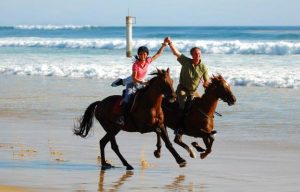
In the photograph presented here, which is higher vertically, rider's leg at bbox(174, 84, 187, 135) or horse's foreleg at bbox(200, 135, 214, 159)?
rider's leg at bbox(174, 84, 187, 135)

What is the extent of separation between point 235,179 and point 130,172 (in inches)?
64.4

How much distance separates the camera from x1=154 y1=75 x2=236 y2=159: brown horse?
38.2ft

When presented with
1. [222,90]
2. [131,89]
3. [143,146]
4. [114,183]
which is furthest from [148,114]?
[143,146]

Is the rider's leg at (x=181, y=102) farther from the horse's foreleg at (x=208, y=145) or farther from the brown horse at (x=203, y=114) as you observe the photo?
the horse's foreleg at (x=208, y=145)

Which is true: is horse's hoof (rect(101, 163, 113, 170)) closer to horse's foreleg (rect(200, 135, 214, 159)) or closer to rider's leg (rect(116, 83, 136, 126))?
rider's leg (rect(116, 83, 136, 126))

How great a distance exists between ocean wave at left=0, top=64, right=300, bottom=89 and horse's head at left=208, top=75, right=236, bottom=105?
44.8 feet

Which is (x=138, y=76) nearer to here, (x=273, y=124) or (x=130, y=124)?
(x=130, y=124)

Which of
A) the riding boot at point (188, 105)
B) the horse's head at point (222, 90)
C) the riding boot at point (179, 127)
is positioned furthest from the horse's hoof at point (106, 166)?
the horse's head at point (222, 90)

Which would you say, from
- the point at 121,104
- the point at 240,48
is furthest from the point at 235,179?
the point at 240,48

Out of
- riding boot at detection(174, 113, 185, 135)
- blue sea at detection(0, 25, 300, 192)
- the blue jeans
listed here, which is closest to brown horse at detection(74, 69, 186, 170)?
the blue jeans

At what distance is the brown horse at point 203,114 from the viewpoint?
11.7 meters

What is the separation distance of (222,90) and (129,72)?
69.4ft

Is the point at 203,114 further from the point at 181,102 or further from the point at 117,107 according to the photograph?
the point at 117,107

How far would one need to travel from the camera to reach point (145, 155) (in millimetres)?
12898
